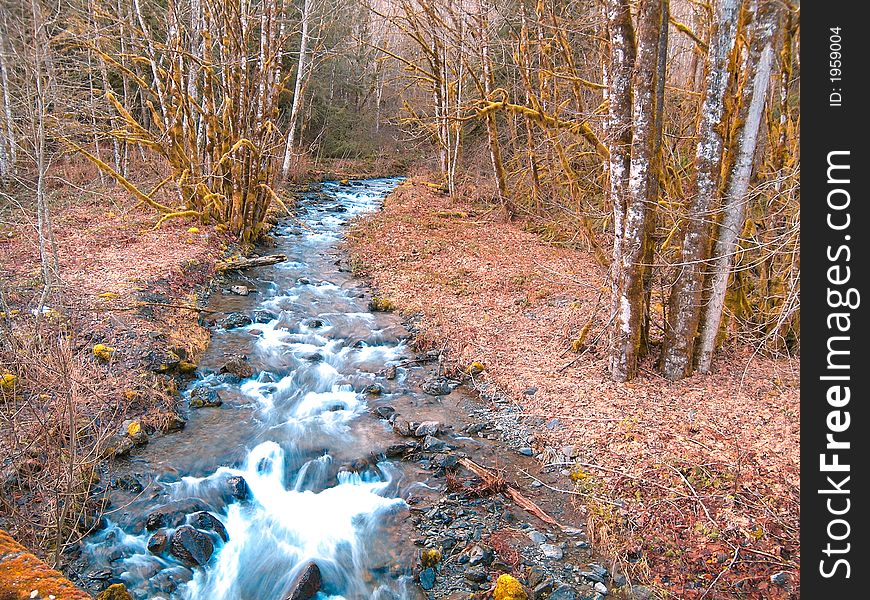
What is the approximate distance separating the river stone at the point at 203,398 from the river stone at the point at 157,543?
8.35ft

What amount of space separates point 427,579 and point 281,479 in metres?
2.60

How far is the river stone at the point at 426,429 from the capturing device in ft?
23.5

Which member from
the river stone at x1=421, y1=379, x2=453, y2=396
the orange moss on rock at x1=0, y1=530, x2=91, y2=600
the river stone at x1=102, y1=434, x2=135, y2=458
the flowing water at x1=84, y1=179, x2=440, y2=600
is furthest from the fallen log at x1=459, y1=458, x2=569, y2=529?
the orange moss on rock at x1=0, y1=530, x2=91, y2=600

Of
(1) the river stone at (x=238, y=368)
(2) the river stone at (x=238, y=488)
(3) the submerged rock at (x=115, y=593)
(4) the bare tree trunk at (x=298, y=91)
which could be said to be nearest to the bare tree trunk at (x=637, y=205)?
(2) the river stone at (x=238, y=488)

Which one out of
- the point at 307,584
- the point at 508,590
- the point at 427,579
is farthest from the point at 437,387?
the point at 508,590

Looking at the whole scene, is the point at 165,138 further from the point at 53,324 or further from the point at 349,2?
the point at 349,2

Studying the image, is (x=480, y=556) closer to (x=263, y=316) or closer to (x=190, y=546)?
(x=190, y=546)

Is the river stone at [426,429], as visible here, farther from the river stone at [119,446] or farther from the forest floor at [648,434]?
the river stone at [119,446]

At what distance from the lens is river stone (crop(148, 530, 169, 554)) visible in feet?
17.1

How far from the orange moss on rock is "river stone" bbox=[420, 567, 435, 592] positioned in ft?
10.9

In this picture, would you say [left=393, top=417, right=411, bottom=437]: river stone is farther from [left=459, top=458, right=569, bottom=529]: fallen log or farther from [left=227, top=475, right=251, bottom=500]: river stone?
[left=227, top=475, right=251, bottom=500]: river stone

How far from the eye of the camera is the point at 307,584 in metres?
5.05

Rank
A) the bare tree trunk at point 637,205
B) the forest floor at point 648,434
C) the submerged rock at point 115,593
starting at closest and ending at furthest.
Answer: the submerged rock at point 115,593, the forest floor at point 648,434, the bare tree trunk at point 637,205
